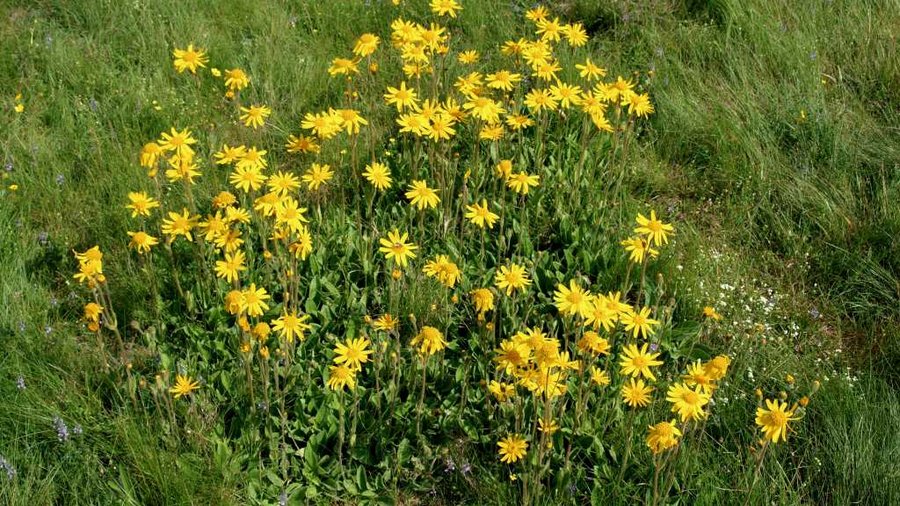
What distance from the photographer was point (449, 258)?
13.2ft

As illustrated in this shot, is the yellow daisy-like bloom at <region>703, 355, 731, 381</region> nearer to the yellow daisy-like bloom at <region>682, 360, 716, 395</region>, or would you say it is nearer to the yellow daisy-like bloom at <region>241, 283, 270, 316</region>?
the yellow daisy-like bloom at <region>682, 360, 716, 395</region>

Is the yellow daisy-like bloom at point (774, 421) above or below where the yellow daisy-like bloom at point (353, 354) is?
above

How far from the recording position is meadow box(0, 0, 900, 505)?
3.17m

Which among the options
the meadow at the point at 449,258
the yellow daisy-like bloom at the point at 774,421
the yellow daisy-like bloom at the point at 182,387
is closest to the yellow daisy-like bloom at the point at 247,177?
the meadow at the point at 449,258

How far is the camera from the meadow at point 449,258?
10.4ft

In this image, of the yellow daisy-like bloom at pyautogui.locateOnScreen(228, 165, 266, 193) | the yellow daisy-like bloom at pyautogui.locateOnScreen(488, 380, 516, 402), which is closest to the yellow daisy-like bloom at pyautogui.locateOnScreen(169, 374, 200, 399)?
the yellow daisy-like bloom at pyautogui.locateOnScreen(228, 165, 266, 193)

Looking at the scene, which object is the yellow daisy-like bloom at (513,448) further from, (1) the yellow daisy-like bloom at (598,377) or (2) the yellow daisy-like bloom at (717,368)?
(2) the yellow daisy-like bloom at (717,368)

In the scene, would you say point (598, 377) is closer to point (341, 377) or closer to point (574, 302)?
point (574, 302)

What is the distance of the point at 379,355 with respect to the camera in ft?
10.5

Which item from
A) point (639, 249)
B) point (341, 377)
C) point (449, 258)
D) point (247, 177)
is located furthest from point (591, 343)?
point (247, 177)

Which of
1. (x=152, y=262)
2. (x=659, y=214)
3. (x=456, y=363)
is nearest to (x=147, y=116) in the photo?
(x=152, y=262)

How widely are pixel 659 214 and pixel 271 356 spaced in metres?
2.07

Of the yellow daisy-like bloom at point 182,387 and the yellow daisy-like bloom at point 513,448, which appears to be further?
the yellow daisy-like bloom at point 182,387

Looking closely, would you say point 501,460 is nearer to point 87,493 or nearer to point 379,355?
point 379,355
